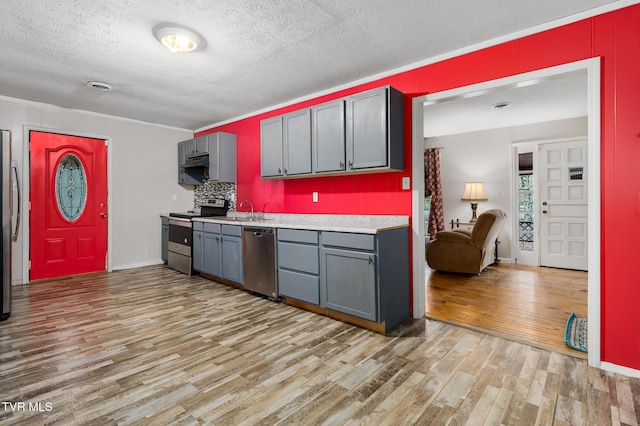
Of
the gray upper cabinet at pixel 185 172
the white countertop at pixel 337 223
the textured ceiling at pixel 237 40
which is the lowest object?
the white countertop at pixel 337 223

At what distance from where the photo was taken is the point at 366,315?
8.89 feet

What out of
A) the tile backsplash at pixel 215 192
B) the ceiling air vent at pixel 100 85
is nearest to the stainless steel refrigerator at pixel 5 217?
the ceiling air vent at pixel 100 85

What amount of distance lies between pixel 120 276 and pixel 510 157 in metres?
6.63

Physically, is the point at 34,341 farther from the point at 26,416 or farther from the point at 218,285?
the point at 218,285

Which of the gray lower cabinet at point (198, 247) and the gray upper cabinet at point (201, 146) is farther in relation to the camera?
the gray upper cabinet at point (201, 146)

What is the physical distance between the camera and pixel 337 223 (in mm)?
3379

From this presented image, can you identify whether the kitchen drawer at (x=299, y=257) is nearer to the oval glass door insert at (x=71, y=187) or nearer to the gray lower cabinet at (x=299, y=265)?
the gray lower cabinet at (x=299, y=265)

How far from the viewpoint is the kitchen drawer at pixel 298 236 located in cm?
308

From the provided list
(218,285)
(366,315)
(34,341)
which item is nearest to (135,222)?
(218,285)

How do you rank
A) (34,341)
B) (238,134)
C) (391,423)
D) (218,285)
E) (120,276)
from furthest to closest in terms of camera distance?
1. (238,134)
2. (120,276)
3. (218,285)
4. (34,341)
5. (391,423)

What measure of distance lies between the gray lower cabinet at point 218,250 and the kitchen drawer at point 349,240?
1.39 metres

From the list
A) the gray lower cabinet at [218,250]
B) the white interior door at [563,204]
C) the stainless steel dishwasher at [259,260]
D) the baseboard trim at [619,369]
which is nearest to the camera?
the baseboard trim at [619,369]

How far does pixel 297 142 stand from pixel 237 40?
127 cm

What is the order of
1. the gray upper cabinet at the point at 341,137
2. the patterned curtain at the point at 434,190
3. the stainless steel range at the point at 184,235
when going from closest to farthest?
the gray upper cabinet at the point at 341,137 → the stainless steel range at the point at 184,235 → the patterned curtain at the point at 434,190
